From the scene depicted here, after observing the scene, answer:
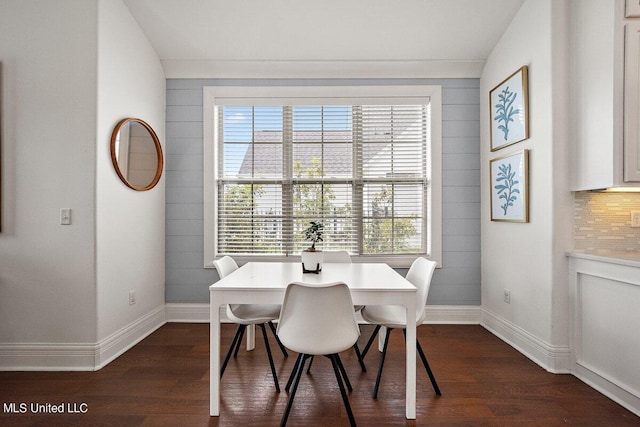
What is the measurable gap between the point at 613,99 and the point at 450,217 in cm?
173

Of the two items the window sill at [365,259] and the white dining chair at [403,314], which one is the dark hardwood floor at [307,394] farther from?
the window sill at [365,259]

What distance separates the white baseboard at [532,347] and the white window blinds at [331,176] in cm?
95

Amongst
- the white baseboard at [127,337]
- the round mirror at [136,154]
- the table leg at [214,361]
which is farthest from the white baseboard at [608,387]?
the round mirror at [136,154]

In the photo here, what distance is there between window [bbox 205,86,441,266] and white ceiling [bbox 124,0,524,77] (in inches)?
20.6

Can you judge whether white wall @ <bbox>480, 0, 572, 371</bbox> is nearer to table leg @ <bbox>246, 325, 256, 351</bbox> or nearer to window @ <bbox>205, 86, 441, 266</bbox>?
window @ <bbox>205, 86, 441, 266</bbox>

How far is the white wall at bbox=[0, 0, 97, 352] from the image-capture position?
8.48 ft

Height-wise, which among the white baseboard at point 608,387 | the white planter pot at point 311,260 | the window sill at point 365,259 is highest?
the white planter pot at point 311,260

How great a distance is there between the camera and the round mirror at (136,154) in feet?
9.52

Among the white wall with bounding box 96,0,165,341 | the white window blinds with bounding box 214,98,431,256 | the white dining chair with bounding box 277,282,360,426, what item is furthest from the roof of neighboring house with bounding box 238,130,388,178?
the white dining chair with bounding box 277,282,360,426

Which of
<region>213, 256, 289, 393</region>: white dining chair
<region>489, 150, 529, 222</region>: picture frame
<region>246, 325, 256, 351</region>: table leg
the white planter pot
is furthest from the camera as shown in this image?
<region>246, 325, 256, 351</region>: table leg

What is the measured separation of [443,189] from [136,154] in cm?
286

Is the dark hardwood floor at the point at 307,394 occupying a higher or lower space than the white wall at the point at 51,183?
lower

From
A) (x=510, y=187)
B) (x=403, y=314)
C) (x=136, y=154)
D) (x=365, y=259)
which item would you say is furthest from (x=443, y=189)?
(x=136, y=154)

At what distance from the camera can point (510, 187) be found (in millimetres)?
3100
